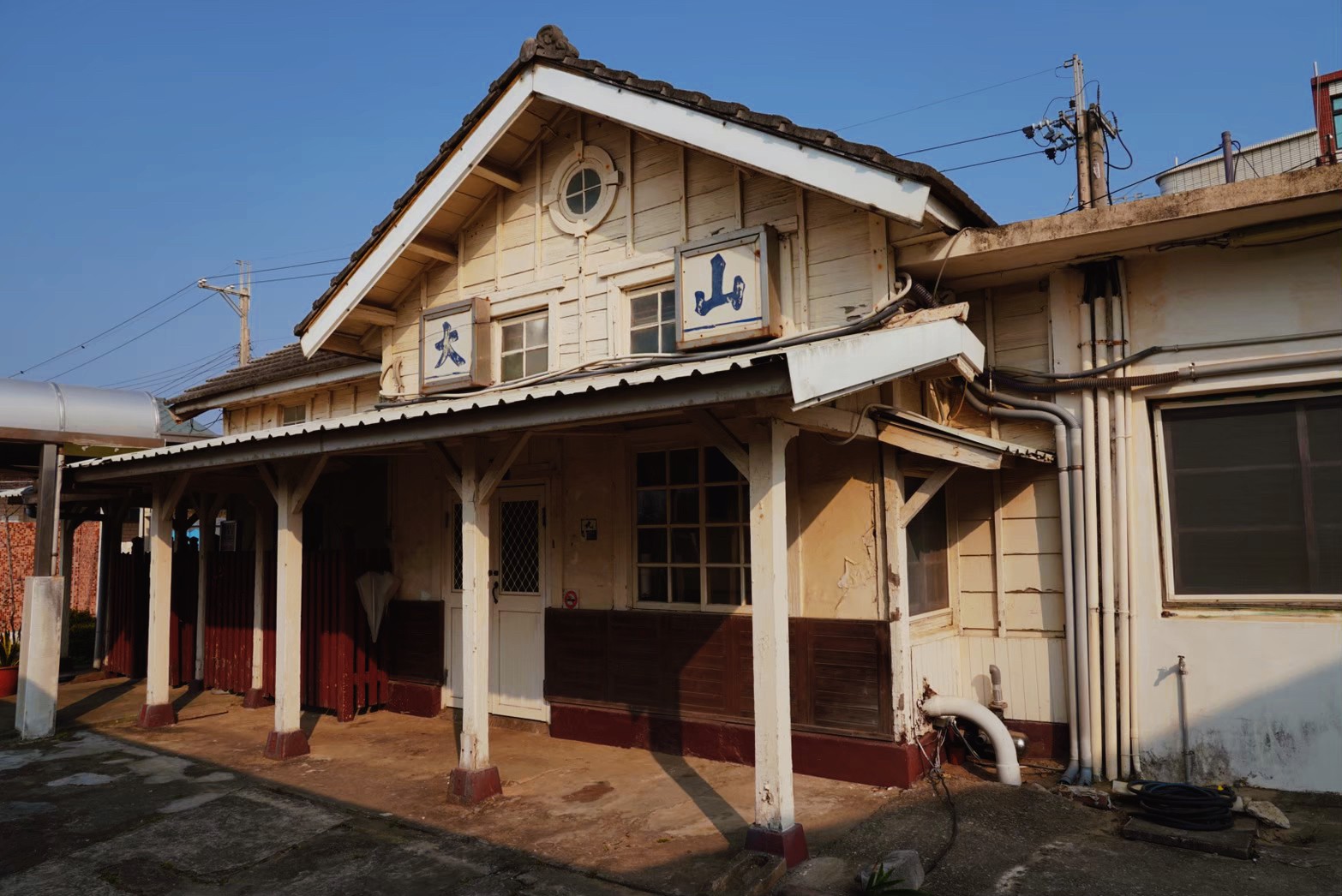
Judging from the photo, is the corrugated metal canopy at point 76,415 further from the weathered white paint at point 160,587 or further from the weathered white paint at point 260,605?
the weathered white paint at point 260,605

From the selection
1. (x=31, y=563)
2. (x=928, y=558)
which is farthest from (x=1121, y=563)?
(x=31, y=563)

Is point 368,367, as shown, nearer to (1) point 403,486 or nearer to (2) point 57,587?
(1) point 403,486

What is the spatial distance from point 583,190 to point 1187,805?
6.35 metres

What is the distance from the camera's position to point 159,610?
8.81 meters

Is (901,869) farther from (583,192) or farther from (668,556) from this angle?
(583,192)

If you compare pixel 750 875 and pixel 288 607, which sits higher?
pixel 288 607

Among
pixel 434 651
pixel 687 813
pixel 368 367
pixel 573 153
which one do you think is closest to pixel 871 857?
pixel 687 813

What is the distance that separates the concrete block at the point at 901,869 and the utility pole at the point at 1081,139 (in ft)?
25.4

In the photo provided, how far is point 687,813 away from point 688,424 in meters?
2.92

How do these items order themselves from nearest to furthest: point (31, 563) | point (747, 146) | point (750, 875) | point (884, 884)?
point (884, 884), point (750, 875), point (747, 146), point (31, 563)

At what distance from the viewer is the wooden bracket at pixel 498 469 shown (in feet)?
19.5

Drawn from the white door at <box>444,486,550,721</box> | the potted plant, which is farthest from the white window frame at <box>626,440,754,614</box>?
the potted plant

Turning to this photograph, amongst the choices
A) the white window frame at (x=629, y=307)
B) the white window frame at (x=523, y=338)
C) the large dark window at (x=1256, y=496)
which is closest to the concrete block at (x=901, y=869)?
the large dark window at (x=1256, y=496)

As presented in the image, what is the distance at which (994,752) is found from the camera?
6.43m
